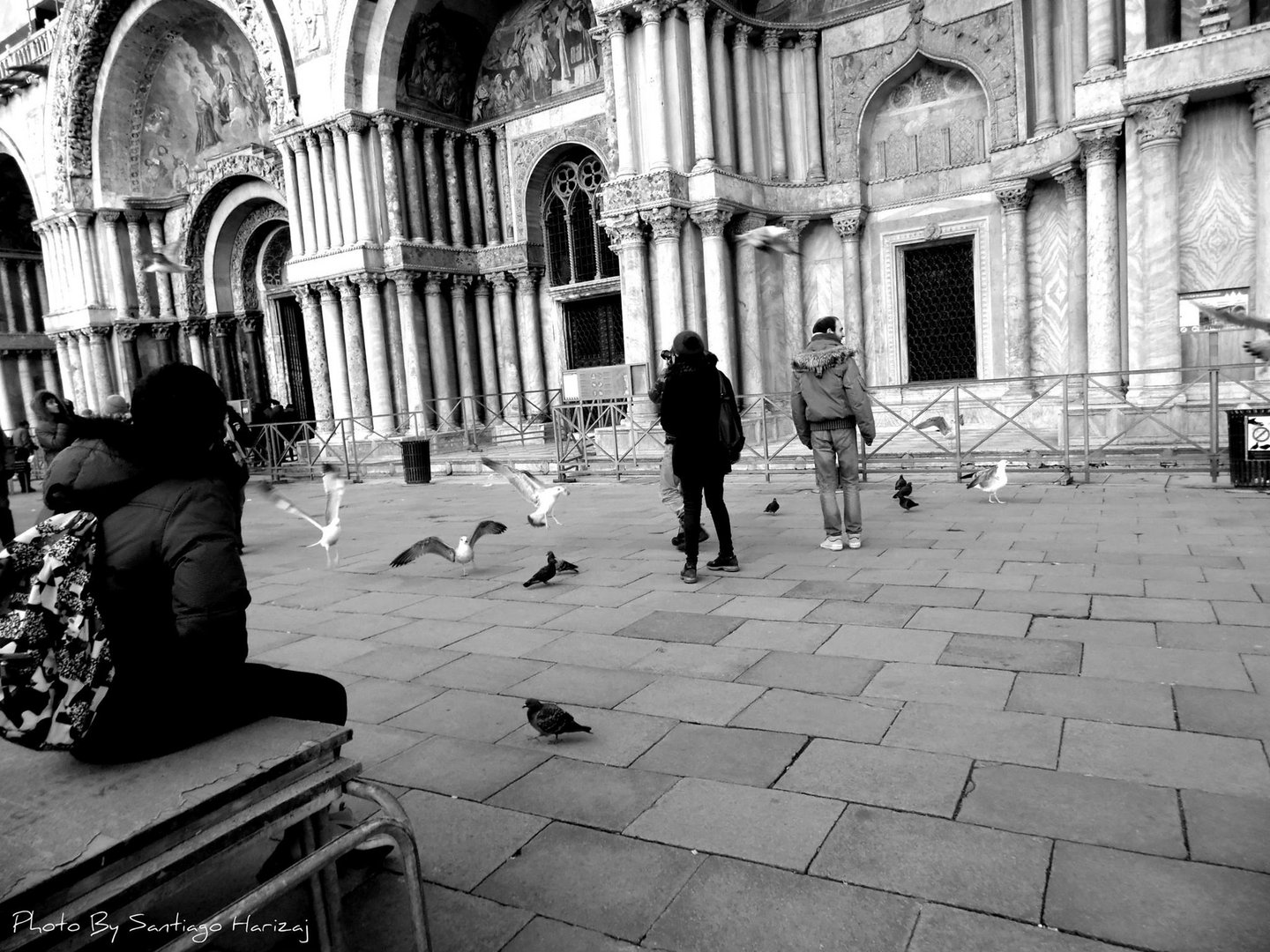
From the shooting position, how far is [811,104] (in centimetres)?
1500

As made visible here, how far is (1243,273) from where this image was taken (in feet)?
35.0

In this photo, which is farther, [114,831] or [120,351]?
[120,351]

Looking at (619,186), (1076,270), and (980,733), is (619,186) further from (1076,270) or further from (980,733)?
(980,733)

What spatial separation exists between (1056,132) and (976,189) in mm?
1500

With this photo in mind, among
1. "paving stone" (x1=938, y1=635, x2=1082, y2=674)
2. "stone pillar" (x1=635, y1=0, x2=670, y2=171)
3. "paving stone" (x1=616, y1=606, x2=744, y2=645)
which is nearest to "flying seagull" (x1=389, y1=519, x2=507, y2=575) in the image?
"paving stone" (x1=616, y1=606, x2=744, y2=645)

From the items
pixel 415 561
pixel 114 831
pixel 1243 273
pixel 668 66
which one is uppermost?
pixel 668 66

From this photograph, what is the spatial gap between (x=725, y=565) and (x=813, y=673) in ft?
7.65

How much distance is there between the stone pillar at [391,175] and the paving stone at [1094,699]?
17117 millimetres

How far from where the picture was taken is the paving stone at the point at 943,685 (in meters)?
3.69

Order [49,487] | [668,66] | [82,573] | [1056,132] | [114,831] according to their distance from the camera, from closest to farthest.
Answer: [114,831], [82,573], [49,487], [1056,132], [668,66]

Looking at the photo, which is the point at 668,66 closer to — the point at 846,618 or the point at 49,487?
the point at 846,618

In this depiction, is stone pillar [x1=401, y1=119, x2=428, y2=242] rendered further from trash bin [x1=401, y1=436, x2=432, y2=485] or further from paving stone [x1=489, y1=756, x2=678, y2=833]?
paving stone [x1=489, y1=756, x2=678, y2=833]

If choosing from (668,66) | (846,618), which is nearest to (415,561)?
(846,618)

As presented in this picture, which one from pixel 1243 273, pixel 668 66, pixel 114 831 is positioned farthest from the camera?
pixel 668 66
